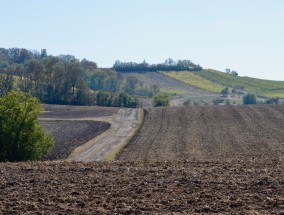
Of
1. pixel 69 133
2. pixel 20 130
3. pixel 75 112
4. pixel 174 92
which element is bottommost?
pixel 69 133

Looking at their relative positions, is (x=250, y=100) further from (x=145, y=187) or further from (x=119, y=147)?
(x=145, y=187)

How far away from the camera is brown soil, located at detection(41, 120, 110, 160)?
5234cm

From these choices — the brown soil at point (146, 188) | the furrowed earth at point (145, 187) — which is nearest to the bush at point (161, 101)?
the furrowed earth at point (145, 187)

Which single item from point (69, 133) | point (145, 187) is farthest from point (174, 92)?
point (145, 187)

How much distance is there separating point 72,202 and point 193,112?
67747mm

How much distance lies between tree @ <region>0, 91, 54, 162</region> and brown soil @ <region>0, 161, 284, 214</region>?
13938mm

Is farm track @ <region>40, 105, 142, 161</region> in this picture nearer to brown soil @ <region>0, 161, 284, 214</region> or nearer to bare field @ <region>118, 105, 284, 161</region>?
bare field @ <region>118, 105, 284, 161</region>

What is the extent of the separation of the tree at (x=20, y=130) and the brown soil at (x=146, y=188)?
1394cm

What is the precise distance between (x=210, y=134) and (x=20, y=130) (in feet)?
84.5

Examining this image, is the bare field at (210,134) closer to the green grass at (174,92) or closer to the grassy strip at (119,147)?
the grassy strip at (119,147)

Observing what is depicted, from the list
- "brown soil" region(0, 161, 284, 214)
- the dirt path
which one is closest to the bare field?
the dirt path

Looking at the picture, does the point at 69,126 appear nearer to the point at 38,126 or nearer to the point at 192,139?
the point at 192,139

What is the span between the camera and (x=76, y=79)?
5002 inches

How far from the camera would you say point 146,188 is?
21.7m
